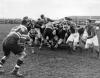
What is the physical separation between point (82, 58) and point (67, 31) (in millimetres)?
2145

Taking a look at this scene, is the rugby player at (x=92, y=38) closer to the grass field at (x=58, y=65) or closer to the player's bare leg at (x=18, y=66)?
the grass field at (x=58, y=65)

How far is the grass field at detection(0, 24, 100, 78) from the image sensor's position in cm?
771

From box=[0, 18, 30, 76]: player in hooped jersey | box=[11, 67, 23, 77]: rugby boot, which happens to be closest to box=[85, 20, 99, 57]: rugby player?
box=[0, 18, 30, 76]: player in hooped jersey

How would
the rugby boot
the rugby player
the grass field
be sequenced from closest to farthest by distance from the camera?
the rugby boot < the grass field < the rugby player

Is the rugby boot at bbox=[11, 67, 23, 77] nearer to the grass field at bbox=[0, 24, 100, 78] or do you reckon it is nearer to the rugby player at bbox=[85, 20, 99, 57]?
the grass field at bbox=[0, 24, 100, 78]

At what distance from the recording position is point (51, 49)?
12938mm

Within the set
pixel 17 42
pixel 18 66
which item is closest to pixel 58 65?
pixel 18 66

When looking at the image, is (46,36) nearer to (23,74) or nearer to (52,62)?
(52,62)

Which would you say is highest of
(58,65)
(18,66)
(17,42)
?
(17,42)

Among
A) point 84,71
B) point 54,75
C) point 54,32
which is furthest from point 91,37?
point 54,75

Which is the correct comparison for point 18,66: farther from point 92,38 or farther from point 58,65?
point 92,38

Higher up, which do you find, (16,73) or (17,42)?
(17,42)

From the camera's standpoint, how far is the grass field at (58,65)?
25.3 ft

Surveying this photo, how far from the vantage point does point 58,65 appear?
919 centimetres
